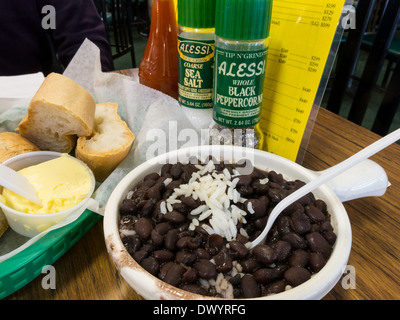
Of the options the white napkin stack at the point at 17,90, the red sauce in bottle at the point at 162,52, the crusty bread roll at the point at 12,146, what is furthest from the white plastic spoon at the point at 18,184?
Answer: the red sauce in bottle at the point at 162,52

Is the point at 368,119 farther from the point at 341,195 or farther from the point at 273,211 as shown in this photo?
the point at 273,211

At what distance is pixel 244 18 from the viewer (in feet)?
2.08

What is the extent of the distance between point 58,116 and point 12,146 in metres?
0.13

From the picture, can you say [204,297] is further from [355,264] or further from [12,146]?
[12,146]

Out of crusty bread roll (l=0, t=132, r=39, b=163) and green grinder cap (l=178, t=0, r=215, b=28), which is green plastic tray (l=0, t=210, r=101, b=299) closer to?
crusty bread roll (l=0, t=132, r=39, b=163)

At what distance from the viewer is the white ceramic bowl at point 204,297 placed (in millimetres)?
427

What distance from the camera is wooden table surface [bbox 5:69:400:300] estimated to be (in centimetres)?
55

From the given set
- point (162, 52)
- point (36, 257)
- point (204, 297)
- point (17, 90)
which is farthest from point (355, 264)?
point (17, 90)

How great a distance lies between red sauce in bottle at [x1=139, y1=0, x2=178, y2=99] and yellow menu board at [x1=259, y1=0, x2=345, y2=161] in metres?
0.31

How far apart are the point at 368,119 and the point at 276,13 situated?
7.49ft

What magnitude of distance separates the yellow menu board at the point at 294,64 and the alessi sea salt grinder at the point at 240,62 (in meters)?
0.08

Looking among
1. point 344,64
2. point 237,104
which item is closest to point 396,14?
point 344,64

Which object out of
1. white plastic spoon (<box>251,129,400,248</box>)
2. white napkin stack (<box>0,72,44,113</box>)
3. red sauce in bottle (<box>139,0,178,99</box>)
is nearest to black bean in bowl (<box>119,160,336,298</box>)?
white plastic spoon (<box>251,129,400,248</box>)
